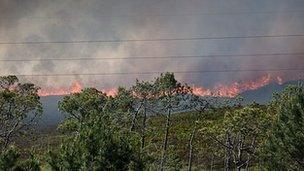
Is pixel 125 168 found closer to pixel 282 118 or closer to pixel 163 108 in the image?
pixel 282 118

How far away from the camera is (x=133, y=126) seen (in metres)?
86.5

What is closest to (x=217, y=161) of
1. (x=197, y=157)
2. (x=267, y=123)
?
(x=197, y=157)

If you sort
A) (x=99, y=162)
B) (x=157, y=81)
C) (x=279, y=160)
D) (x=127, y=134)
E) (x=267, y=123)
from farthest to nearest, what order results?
(x=157, y=81) → (x=267, y=123) → (x=279, y=160) → (x=127, y=134) → (x=99, y=162)

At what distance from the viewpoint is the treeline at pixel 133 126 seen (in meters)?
48.7

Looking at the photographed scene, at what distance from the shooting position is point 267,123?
68562 millimetres

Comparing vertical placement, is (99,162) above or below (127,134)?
below

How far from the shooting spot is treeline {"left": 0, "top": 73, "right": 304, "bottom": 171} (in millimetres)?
48719

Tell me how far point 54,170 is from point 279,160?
28.2 meters

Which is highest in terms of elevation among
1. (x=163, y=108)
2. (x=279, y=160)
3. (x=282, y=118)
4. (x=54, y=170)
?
(x=163, y=108)

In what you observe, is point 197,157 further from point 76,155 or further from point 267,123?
point 76,155

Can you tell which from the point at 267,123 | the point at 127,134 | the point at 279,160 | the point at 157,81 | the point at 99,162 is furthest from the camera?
the point at 157,81

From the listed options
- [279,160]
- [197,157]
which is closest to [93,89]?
[279,160]

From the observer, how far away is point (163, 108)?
93625 mm

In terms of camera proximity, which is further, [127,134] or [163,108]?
[163,108]
